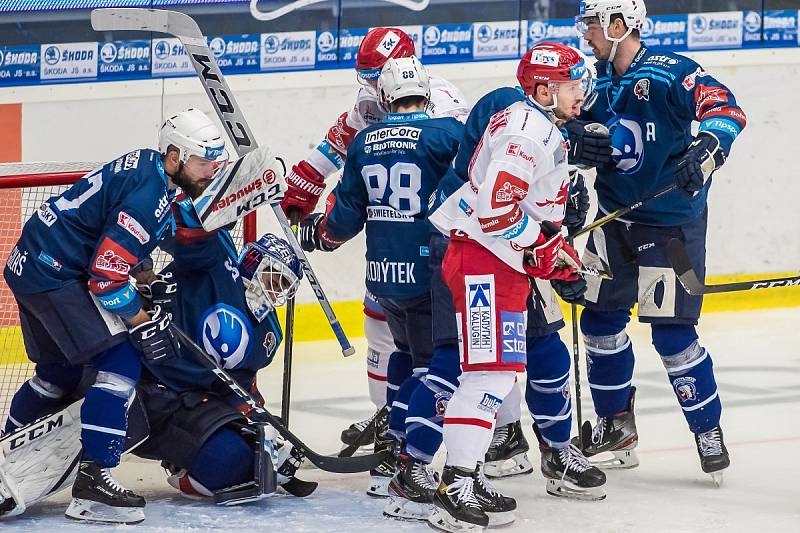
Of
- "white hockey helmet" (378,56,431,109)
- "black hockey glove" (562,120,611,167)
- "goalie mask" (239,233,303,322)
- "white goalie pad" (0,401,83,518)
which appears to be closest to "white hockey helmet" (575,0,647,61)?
"black hockey glove" (562,120,611,167)

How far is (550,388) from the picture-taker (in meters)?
3.80

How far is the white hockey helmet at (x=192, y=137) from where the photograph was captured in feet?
11.8

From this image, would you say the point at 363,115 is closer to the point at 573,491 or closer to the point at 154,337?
the point at 154,337

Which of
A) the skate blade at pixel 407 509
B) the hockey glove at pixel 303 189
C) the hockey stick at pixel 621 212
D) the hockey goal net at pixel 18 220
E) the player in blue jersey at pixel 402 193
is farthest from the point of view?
the hockey glove at pixel 303 189

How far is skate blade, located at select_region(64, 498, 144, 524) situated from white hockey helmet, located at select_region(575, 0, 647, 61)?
6.05 feet

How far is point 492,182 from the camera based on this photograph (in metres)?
3.33

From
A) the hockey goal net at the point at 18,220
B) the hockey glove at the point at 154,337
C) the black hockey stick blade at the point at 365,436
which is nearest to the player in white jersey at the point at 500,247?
the hockey glove at the point at 154,337

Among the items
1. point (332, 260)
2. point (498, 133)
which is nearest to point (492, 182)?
point (498, 133)

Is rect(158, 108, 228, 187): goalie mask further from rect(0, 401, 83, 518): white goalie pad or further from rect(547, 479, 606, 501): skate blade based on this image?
rect(547, 479, 606, 501): skate blade

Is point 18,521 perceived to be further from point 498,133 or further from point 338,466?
point 498,133

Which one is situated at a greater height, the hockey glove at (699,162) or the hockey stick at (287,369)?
the hockey glove at (699,162)

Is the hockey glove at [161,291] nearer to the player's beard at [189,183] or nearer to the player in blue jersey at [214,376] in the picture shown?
the player in blue jersey at [214,376]

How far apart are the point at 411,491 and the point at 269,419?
44 cm

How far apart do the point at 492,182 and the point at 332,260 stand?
2720mm
